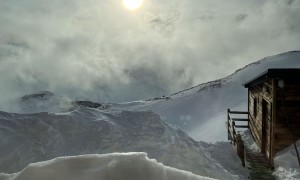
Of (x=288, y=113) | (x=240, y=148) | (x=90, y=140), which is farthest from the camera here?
(x=240, y=148)

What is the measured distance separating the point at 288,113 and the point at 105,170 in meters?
11.8

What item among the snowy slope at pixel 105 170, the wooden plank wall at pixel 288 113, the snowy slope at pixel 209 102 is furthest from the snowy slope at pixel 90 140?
the snowy slope at pixel 209 102

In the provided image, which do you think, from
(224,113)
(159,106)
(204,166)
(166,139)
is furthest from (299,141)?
(159,106)

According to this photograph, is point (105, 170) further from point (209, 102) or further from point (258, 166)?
point (209, 102)

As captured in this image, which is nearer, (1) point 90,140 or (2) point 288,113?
(1) point 90,140

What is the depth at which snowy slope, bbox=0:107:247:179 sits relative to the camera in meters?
11.3

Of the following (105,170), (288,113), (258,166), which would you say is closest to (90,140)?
A: (258,166)

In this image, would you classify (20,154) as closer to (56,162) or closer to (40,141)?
(40,141)

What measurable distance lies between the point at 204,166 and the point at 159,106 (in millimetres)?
33146

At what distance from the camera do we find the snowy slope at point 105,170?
11.7 ft

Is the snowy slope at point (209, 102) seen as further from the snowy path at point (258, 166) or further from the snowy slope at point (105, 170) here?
the snowy slope at point (105, 170)

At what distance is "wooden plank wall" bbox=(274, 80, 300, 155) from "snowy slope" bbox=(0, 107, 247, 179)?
2017 mm

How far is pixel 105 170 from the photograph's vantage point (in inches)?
142

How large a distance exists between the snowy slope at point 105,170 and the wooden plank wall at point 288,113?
10959 millimetres
